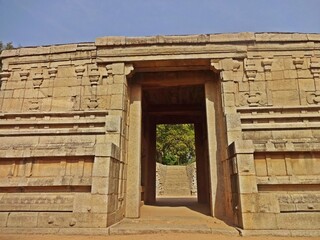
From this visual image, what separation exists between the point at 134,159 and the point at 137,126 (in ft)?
3.65

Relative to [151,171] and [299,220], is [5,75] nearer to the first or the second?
[151,171]

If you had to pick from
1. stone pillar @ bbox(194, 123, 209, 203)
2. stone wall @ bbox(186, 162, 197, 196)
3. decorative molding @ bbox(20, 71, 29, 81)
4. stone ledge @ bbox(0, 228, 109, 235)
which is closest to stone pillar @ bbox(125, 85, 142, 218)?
stone ledge @ bbox(0, 228, 109, 235)

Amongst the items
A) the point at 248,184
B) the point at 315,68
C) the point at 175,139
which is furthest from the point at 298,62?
the point at 175,139

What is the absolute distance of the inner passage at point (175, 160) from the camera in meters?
24.6

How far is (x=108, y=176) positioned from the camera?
5.82 meters

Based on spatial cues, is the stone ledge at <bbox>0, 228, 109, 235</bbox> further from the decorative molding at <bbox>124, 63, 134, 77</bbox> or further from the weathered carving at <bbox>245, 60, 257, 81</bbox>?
the weathered carving at <bbox>245, 60, 257, 81</bbox>

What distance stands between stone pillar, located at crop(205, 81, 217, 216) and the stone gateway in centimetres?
3

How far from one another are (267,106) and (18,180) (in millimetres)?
7173

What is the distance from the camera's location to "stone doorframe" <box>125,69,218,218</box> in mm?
7344

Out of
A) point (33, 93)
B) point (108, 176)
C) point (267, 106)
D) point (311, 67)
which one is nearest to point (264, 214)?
point (267, 106)

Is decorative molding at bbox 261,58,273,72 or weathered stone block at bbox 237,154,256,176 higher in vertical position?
decorative molding at bbox 261,58,273,72

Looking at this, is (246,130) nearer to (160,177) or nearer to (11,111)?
(11,111)

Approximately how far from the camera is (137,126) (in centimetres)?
811

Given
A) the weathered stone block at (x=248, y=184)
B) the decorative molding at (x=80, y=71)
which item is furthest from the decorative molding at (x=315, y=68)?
the decorative molding at (x=80, y=71)
